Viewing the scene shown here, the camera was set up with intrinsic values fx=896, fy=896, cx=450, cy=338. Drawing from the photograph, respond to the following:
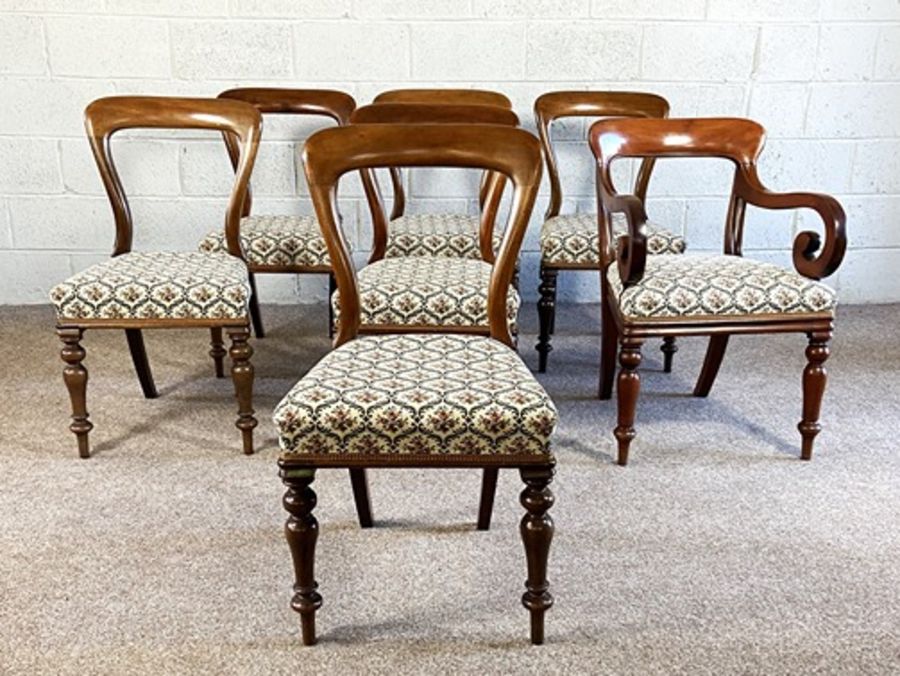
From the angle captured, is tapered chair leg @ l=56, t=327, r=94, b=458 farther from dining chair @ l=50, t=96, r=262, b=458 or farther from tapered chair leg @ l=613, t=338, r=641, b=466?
tapered chair leg @ l=613, t=338, r=641, b=466

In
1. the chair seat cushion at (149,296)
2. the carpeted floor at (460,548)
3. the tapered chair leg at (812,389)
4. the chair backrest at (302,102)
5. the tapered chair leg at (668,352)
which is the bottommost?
the carpeted floor at (460,548)

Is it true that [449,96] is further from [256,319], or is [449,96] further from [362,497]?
[362,497]

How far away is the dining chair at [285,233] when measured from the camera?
9.11 ft

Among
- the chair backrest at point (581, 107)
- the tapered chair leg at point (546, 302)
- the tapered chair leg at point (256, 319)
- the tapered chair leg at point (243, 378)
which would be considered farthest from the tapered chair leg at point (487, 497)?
the chair backrest at point (581, 107)

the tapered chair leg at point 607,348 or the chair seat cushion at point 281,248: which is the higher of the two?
the chair seat cushion at point 281,248

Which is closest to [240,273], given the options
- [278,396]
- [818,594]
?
[278,396]

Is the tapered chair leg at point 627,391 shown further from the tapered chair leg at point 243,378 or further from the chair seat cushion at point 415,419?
the tapered chair leg at point 243,378

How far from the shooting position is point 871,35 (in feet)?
11.6

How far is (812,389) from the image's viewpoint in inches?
91.1

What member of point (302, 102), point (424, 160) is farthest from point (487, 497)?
point (302, 102)

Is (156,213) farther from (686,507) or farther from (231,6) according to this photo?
(686,507)

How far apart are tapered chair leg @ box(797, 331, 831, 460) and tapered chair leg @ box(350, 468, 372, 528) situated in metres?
1.16

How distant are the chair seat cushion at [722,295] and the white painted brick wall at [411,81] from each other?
143 cm

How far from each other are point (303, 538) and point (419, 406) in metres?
0.31
